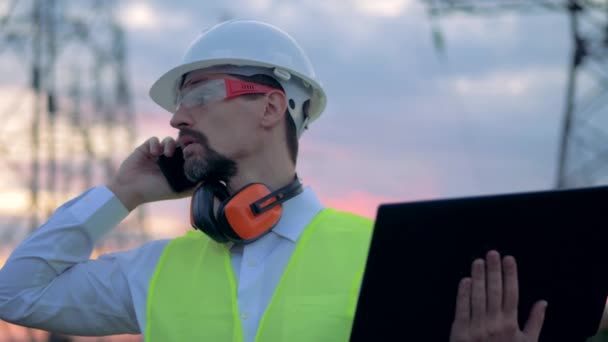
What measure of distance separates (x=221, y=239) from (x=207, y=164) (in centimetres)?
30

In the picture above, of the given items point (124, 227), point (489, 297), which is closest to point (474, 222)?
point (489, 297)

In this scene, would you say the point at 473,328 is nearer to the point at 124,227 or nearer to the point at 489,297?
the point at 489,297

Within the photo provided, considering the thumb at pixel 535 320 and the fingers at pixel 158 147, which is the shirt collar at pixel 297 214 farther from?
the thumb at pixel 535 320

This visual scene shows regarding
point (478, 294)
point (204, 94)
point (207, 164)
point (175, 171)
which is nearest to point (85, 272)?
point (175, 171)

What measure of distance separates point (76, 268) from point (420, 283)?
1677 millimetres

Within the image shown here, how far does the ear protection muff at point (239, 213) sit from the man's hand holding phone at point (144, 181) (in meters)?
0.41

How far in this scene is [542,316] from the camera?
9.36ft

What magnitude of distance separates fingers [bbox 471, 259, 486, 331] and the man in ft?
2.20

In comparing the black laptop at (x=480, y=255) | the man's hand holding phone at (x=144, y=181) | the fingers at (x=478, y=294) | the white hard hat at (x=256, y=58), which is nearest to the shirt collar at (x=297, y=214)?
the white hard hat at (x=256, y=58)

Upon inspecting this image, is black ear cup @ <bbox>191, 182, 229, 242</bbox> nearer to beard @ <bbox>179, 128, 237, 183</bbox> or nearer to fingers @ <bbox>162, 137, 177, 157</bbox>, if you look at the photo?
beard @ <bbox>179, 128, 237, 183</bbox>

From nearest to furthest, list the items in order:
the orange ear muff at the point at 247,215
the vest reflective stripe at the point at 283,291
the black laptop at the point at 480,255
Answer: the black laptop at the point at 480,255, the vest reflective stripe at the point at 283,291, the orange ear muff at the point at 247,215

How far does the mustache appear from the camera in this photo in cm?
371

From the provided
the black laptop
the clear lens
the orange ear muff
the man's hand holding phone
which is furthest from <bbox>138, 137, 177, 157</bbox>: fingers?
the black laptop

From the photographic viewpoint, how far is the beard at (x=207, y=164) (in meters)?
3.72
